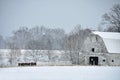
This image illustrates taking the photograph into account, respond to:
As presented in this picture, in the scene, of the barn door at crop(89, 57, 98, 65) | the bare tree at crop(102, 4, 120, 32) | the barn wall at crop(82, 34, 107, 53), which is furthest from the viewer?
the barn wall at crop(82, 34, 107, 53)

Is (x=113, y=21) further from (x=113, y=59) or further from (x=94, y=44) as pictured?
(x=113, y=59)

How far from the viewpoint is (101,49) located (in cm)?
801

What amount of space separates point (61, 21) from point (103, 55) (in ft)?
6.64

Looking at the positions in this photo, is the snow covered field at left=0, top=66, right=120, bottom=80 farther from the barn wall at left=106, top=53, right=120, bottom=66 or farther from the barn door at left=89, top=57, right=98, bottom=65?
the barn door at left=89, top=57, right=98, bottom=65

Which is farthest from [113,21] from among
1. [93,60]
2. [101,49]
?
[93,60]

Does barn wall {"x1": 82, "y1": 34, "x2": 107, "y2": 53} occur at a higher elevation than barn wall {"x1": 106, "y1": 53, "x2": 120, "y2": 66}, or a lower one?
higher

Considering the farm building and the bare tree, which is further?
the farm building

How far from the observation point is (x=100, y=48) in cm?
805

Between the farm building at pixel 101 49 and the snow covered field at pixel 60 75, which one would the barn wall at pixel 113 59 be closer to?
the farm building at pixel 101 49

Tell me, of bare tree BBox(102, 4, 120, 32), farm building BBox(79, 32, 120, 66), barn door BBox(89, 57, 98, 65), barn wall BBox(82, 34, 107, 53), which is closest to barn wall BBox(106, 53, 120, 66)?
farm building BBox(79, 32, 120, 66)

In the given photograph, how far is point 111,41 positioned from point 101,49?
1.46ft

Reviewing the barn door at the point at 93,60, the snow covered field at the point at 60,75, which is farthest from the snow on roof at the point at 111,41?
the snow covered field at the point at 60,75

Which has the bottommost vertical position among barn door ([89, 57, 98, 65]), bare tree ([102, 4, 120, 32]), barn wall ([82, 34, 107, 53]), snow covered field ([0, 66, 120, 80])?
barn door ([89, 57, 98, 65])

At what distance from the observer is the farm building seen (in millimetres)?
7547
